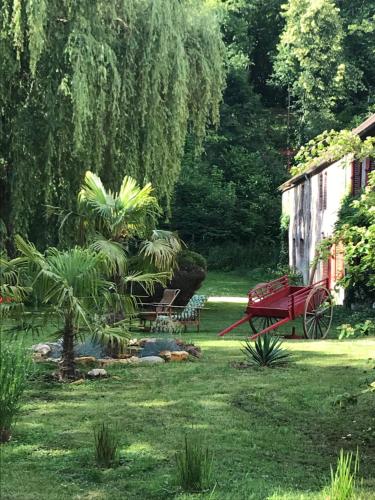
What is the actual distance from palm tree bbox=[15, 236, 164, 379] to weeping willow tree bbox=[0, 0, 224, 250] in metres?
5.18

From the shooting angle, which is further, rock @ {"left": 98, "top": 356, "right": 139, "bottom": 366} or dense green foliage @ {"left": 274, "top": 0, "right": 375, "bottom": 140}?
dense green foliage @ {"left": 274, "top": 0, "right": 375, "bottom": 140}

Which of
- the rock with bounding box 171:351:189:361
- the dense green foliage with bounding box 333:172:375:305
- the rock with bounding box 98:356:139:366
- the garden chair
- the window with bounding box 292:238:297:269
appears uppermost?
the window with bounding box 292:238:297:269

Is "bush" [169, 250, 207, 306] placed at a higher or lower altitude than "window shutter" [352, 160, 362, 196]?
lower

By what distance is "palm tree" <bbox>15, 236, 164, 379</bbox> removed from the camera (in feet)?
26.5

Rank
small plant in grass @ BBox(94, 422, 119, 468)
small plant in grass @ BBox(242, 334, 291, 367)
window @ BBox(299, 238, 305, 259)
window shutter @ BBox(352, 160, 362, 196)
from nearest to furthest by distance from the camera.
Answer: small plant in grass @ BBox(94, 422, 119, 468) → small plant in grass @ BBox(242, 334, 291, 367) → window shutter @ BBox(352, 160, 362, 196) → window @ BBox(299, 238, 305, 259)

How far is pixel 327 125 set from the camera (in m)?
38.7

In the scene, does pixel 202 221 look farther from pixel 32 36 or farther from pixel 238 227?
pixel 32 36

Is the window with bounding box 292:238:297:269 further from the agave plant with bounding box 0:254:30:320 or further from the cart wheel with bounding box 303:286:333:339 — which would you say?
the agave plant with bounding box 0:254:30:320

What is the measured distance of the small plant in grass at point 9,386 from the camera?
545 centimetres

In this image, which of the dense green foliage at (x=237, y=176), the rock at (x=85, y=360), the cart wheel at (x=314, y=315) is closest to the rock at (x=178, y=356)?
the rock at (x=85, y=360)

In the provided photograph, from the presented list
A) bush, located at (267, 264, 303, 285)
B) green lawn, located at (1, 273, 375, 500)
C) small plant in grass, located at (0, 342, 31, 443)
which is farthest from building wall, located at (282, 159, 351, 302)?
small plant in grass, located at (0, 342, 31, 443)

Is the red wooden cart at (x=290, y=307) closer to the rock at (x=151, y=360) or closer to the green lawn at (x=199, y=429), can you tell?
the green lawn at (x=199, y=429)

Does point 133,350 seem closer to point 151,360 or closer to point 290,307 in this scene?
point 151,360

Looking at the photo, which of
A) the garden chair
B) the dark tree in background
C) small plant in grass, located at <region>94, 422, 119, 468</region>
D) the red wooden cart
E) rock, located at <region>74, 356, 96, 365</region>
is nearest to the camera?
small plant in grass, located at <region>94, 422, 119, 468</region>
